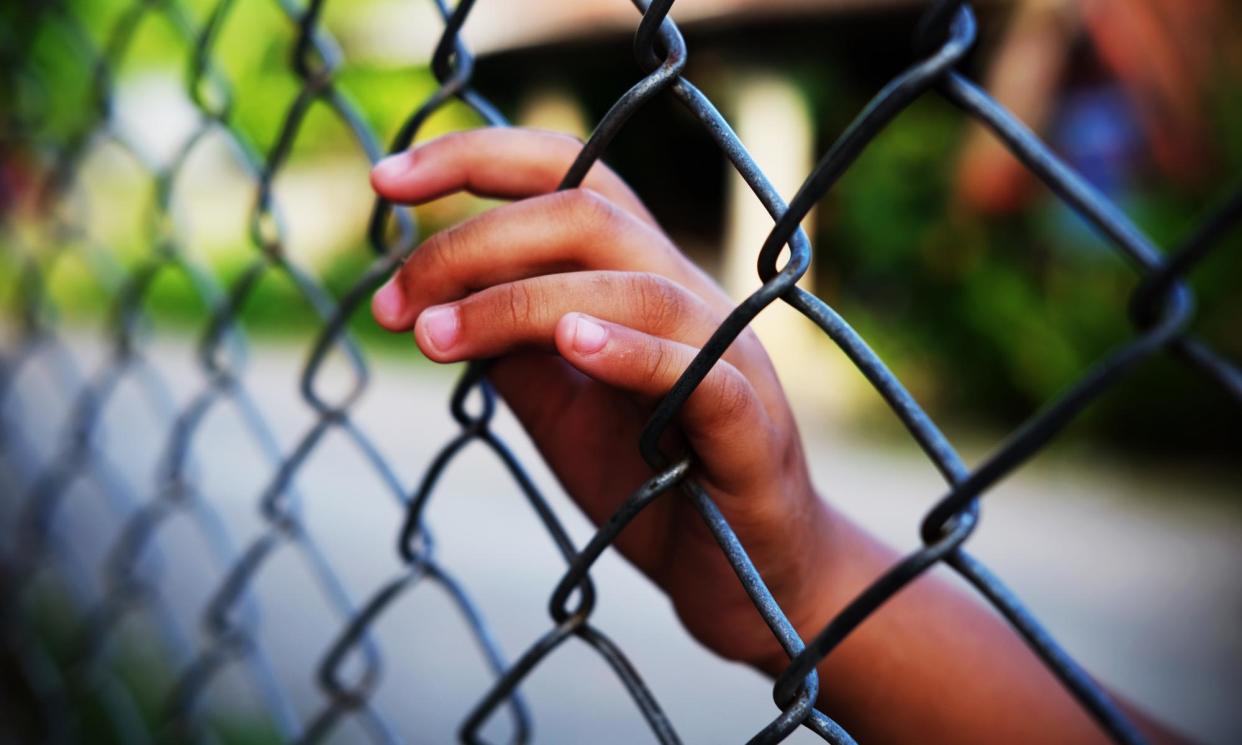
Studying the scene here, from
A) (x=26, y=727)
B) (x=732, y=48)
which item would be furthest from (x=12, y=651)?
(x=732, y=48)

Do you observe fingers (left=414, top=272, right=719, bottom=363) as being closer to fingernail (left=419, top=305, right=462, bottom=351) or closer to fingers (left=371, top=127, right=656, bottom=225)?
fingernail (left=419, top=305, right=462, bottom=351)

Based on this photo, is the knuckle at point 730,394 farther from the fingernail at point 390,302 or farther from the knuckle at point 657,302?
the fingernail at point 390,302

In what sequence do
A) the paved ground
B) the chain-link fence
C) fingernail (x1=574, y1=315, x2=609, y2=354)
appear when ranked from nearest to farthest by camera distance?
the chain-link fence < fingernail (x1=574, y1=315, x2=609, y2=354) < the paved ground

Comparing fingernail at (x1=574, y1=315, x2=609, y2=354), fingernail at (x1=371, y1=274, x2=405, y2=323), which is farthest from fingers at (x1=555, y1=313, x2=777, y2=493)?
fingernail at (x1=371, y1=274, x2=405, y2=323)

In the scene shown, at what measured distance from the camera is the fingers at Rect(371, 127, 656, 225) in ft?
2.33

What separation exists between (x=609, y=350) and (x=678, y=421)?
0.09 metres

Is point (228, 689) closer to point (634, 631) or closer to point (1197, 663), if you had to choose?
point (634, 631)

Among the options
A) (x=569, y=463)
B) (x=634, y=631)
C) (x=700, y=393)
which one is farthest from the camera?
(x=634, y=631)

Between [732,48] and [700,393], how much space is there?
7.54m

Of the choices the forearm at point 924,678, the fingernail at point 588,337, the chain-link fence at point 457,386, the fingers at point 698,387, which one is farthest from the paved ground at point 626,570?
the fingernail at point 588,337

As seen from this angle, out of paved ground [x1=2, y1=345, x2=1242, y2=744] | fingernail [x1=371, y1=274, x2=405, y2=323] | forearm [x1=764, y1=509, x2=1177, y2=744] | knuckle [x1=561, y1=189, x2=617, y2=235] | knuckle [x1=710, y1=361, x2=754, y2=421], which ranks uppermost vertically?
paved ground [x1=2, y1=345, x2=1242, y2=744]

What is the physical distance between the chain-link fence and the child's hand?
33mm

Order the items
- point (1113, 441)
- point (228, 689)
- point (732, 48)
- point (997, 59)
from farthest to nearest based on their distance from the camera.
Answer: point (732, 48)
point (997, 59)
point (1113, 441)
point (228, 689)

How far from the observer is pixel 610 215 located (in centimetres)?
68
